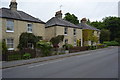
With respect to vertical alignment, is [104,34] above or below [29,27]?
above

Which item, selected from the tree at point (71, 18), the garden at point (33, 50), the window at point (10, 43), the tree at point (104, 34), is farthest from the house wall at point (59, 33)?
the tree at point (71, 18)

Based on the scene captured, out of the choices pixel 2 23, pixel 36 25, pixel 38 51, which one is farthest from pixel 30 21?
pixel 38 51

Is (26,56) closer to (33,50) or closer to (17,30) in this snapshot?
(33,50)

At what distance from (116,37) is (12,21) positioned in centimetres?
5109

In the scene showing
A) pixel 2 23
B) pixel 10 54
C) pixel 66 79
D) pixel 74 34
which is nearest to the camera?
pixel 66 79

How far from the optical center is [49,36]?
30.8m

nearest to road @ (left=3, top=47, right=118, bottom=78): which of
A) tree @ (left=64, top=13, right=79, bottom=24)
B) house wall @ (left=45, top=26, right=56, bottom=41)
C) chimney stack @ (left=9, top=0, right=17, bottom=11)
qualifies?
chimney stack @ (left=9, top=0, right=17, bottom=11)

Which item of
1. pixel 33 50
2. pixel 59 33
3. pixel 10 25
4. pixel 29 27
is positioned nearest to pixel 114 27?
pixel 59 33

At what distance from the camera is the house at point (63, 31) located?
29.2m

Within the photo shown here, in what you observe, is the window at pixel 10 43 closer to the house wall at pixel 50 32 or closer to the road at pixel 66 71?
the house wall at pixel 50 32

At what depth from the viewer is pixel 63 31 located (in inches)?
1182

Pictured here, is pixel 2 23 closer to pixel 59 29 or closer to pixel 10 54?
pixel 10 54

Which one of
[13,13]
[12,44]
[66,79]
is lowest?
[66,79]

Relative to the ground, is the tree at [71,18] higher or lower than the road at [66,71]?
higher
